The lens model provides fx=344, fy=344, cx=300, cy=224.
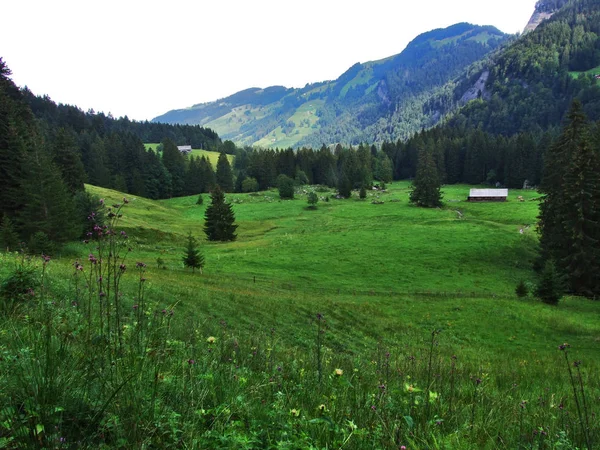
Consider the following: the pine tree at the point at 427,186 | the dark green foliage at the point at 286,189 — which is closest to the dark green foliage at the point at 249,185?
the dark green foliage at the point at 286,189

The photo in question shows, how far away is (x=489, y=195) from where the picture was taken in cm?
9756

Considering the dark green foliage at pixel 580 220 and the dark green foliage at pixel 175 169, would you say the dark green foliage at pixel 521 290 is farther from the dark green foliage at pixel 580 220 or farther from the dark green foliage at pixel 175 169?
the dark green foliage at pixel 175 169

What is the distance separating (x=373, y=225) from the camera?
69000mm

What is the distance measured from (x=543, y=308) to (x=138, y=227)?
5264 centimetres

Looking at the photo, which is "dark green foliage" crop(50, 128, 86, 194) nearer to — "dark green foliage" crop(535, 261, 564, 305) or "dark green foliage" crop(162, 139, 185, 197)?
"dark green foliage" crop(162, 139, 185, 197)

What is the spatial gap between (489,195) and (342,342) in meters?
97.0

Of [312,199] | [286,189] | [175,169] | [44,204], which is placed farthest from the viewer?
[175,169]

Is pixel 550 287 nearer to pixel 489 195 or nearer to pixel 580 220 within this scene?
pixel 580 220

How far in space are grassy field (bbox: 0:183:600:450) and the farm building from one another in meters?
21.3

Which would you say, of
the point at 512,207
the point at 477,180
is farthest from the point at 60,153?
the point at 477,180

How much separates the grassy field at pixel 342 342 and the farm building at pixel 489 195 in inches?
839

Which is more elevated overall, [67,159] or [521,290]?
[67,159]

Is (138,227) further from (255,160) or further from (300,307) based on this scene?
(255,160)

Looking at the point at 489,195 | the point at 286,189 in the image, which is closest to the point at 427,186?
the point at 489,195
